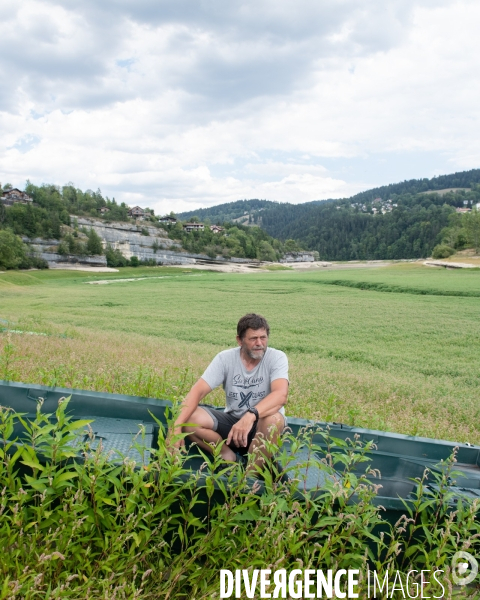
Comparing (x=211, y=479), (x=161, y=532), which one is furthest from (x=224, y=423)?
(x=161, y=532)

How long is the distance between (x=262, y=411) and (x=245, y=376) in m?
0.62

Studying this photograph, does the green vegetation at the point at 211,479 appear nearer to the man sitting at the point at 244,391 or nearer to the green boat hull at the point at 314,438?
the green boat hull at the point at 314,438

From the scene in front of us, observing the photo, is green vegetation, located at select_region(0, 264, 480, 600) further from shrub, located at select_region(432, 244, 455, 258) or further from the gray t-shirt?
shrub, located at select_region(432, 244, 455, 258)

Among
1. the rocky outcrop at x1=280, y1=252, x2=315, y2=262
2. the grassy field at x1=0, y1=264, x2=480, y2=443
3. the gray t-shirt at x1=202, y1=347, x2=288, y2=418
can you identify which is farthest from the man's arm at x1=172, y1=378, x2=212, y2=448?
the rocky outcrop at x1=280, y1=252, x2=315, y2=262

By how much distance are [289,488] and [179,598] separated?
1.10 m

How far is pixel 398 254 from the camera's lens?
18550cm

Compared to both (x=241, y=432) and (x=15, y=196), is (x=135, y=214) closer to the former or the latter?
(x=15, y=196)

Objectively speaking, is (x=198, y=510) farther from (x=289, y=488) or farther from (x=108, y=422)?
(x=108, y=422)

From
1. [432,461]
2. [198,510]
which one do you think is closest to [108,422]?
[198,510]

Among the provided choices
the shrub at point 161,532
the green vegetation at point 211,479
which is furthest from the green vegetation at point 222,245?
the shrub at point 161,532

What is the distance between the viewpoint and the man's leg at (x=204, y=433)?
4.89 meters

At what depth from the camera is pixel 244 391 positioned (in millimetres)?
5496

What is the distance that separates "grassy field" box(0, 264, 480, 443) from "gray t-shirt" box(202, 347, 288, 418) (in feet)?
2.85

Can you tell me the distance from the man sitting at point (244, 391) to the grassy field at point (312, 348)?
2.94 feet
